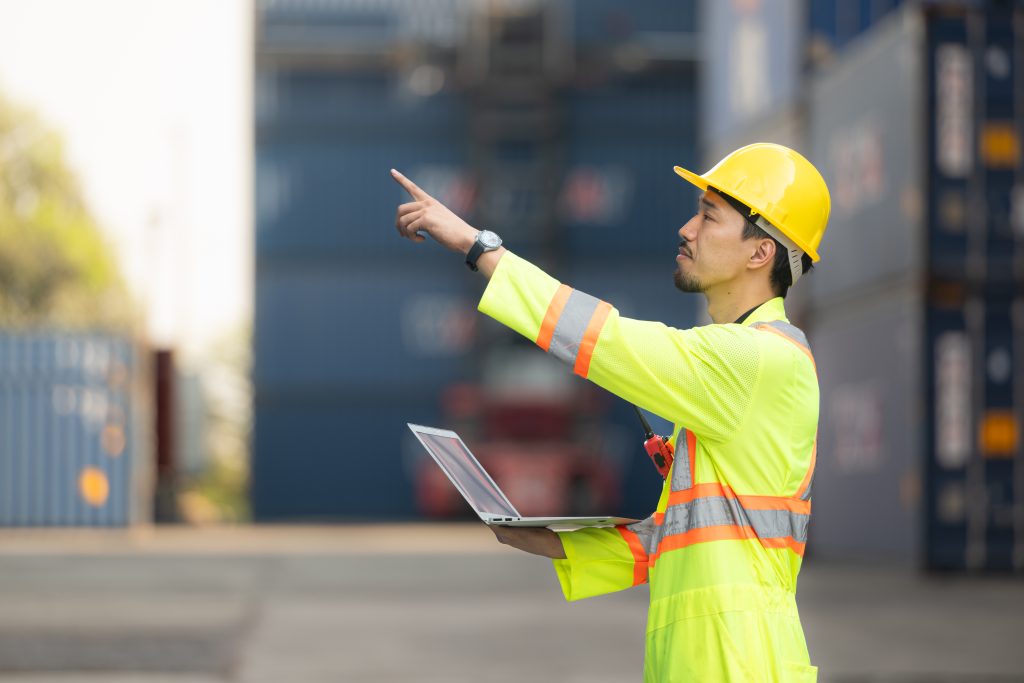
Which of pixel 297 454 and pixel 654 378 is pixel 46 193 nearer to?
pixel 297 454

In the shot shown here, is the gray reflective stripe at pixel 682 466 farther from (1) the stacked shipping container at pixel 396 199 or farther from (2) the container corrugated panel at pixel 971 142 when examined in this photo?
(1) the stacked shipping container at pixel 396 199

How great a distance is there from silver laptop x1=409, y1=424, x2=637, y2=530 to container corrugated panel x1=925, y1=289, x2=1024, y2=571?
36.6 ft

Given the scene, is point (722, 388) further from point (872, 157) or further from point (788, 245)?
point (872, 157)

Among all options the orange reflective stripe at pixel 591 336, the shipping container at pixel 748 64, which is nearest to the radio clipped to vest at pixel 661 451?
the orange reflective stripe at pixel 591 336

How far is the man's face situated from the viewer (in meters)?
2.90

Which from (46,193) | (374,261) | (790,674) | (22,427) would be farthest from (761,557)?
(46,193)

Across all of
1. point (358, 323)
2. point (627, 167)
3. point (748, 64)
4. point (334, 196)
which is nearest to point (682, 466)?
point (748, 64)

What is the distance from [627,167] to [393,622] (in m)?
20.8

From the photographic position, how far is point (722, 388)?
2.66m

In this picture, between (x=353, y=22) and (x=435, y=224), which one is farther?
(x=353, y=22)

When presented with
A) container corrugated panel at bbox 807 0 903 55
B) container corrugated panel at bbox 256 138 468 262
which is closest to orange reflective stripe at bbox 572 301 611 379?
container corrugated panel at bbox 807 0 903 55

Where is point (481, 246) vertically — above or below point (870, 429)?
above

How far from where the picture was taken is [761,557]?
108 inches

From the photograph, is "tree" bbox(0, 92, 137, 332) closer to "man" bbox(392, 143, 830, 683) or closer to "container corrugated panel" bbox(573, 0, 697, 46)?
"container corrugated panel" bbox(573, 0, 697, 46)
